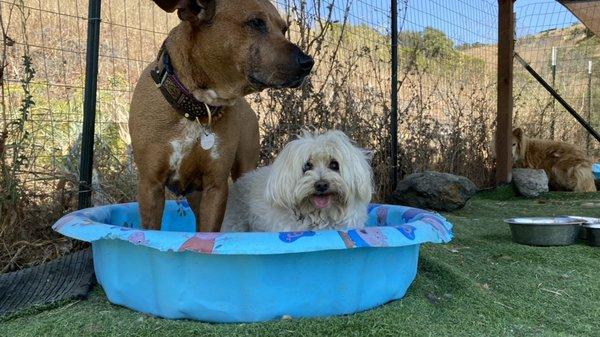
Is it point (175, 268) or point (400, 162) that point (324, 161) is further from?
point (400, 162)

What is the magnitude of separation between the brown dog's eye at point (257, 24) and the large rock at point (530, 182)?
5531mm

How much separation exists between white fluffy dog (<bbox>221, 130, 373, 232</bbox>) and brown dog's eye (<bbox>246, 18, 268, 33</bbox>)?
578 millimetres

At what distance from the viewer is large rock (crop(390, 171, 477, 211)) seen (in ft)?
17.2

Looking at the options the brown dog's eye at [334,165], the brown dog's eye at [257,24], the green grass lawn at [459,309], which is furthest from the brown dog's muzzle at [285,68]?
the green grass lawn at [459,309]

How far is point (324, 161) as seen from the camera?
2.55 meters

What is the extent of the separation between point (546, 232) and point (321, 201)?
1823mm

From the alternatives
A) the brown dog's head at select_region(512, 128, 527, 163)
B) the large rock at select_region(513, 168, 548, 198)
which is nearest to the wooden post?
the large rock at select_region(513, 168, 548, 198)

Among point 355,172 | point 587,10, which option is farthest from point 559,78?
point 355,172

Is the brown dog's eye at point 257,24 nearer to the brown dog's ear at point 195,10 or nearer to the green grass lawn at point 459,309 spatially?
the brown dog's ear at point 195,10

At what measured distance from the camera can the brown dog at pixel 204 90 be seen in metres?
2.20

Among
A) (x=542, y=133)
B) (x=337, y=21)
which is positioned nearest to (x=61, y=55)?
(x=337, y=21)

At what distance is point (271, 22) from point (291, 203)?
0.80 meters

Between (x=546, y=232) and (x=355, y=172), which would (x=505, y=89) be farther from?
(x=355, y=172)

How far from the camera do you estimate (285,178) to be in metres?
2.50
